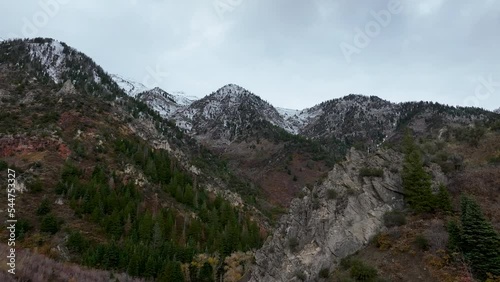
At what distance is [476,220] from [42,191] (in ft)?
238

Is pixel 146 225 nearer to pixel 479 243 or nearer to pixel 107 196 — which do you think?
pixel 107 196

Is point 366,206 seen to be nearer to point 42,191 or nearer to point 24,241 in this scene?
point 24,241

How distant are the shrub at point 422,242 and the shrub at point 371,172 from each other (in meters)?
8.41

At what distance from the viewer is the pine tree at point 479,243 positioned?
18125mm

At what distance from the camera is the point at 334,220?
28406 mm

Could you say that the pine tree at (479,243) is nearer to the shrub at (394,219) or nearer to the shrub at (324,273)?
the shrub at (394,219)

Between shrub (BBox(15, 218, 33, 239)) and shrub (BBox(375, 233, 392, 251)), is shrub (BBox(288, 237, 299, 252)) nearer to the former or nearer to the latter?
shrub (BBox(375, 233, 392, 251))

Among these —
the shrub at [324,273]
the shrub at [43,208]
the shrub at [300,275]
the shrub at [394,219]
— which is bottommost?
the shrub at [43,208]

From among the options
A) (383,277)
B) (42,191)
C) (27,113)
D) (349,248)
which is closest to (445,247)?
(383,277)

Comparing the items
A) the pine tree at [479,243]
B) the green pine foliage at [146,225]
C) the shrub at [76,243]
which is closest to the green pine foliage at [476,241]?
the pine tree at [479,243]

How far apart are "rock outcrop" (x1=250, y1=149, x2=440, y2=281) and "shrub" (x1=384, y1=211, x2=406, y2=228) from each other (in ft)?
1.78

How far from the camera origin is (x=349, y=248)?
85.1ft

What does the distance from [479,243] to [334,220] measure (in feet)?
36.2

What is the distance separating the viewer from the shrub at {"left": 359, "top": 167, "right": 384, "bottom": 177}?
98.3 feet
